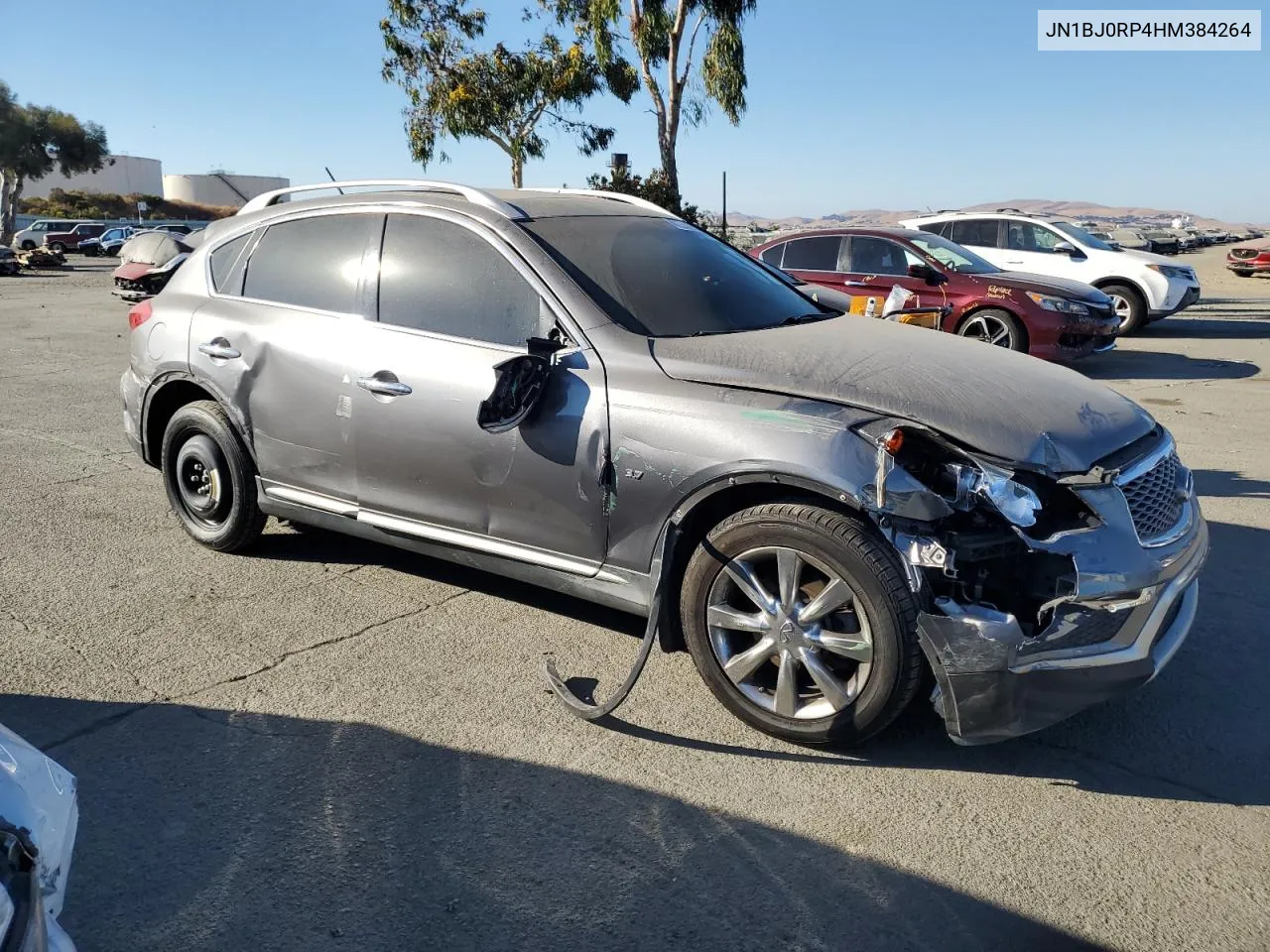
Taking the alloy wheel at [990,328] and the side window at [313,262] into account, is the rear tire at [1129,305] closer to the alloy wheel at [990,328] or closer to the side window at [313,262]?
the alloy wheel at [990,328]

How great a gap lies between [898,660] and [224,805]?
2.09 metres

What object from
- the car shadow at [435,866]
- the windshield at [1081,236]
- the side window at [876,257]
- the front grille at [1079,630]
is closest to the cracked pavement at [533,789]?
the car shadow at [435,866]

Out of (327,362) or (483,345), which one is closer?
(483,345)

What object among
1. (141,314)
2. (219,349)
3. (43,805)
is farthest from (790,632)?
(141,314)

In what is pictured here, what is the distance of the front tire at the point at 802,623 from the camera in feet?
10.5

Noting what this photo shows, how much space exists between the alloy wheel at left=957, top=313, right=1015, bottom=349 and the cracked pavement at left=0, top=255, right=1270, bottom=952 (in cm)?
609

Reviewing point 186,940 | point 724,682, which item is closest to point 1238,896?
point 724,682

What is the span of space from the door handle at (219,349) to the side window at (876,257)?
8.18m

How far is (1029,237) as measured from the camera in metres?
15.1

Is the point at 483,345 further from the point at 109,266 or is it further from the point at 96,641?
the point at 109,266

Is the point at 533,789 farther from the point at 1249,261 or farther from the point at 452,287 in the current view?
the point at 1249,261

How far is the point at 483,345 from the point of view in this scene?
4.09 metres

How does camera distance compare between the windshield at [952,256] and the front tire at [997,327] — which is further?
the windshield at [952,256]

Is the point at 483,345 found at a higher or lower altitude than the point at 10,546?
higher
